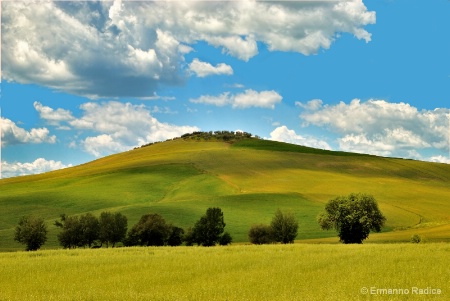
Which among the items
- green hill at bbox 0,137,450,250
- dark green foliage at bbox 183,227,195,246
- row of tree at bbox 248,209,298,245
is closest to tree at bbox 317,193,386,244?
green hill at bbox 0,137,450,250

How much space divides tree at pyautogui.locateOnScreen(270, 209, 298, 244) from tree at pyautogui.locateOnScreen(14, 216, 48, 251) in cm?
2810

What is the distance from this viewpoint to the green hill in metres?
75.4

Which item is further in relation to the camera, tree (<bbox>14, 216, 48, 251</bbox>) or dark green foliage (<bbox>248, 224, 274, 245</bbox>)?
dark green foliage (<bbox>248, 224, 274, 245</bbox>)

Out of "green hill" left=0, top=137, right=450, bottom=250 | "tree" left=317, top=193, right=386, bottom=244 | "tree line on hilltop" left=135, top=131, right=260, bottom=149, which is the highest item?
"tree line on hilltop" left=135, top=131, right=260, bottom=149

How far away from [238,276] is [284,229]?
4164 cm

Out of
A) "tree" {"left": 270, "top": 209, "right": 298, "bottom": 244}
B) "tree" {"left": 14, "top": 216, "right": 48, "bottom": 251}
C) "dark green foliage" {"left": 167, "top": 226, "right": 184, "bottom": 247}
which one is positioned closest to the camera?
"tree" {"left": 14, "top": 216, "right": 48, "bottom": 251}

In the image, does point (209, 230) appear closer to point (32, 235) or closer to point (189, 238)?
point (189, 238)

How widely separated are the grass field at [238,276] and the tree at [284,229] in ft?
104

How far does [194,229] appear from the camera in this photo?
63.0 metres

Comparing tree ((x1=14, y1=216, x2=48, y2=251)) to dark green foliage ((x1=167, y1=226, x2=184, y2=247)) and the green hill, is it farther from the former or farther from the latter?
dark green foliage ((x1=167, y1=226, x2=184, y2=247))

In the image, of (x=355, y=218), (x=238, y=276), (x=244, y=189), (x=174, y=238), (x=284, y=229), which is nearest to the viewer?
(x=238, y=276)

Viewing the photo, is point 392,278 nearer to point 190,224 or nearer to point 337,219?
point 337,219

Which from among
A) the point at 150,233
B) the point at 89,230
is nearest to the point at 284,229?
the point at 150,233

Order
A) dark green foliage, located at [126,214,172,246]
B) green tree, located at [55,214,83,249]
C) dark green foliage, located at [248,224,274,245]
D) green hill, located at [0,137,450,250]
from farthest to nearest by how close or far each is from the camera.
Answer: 1. green hill, located at [0,137,450,250]
2. dark green foliage, located at [248,224,274,245]
3. green tree, located at [55,214,83,249]
4. dark green foliage, located at [126,214,172,246]
